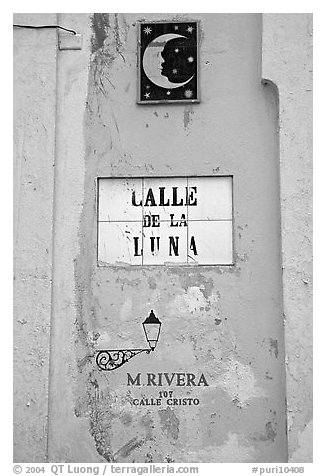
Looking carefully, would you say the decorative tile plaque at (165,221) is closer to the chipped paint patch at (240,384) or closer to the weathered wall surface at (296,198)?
the weathered wall surface at (296,198)

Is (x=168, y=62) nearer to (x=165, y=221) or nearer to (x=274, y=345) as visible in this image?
(x=165, y=221)

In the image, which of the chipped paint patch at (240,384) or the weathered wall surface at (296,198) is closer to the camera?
the weathered wall surface at (296,198)

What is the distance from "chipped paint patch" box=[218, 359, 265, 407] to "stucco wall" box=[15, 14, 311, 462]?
0.5 inches

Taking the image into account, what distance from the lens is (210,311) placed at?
6.94 metres

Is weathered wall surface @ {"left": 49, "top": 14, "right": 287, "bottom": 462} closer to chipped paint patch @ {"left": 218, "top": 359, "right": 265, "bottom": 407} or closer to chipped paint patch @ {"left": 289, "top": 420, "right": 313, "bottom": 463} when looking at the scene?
chipped paint patch @ {"left": 218, "top": 359, "right": 265, "bottom": 407}

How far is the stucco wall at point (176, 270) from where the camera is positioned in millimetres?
6750

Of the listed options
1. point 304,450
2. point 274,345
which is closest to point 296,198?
point 274,345

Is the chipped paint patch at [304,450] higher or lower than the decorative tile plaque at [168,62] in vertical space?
lower

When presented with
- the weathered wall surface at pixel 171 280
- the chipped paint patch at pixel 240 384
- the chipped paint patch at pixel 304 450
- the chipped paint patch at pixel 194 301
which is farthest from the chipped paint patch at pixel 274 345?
the chipped paint patch at pixel 304 450

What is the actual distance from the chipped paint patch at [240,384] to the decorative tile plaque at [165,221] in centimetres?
101

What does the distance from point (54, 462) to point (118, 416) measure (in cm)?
71

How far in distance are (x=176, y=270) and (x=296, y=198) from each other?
4.37 ft

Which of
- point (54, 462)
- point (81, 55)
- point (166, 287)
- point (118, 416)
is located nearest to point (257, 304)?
point (166, 287)

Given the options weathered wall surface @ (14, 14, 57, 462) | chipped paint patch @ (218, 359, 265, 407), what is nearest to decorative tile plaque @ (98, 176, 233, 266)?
weathered wall surface @ (14, 14, 57, 462)
